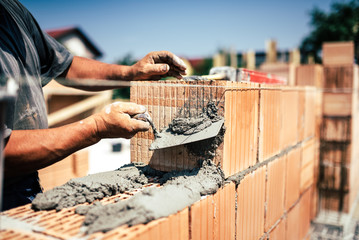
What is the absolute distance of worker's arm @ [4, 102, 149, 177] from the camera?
1.78 meters

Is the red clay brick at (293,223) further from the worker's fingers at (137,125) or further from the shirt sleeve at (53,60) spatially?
the shirt sleeve at (53,60)

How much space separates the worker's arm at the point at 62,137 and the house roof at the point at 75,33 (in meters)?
24.0

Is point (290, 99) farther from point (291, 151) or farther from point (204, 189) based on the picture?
point (204, 189)

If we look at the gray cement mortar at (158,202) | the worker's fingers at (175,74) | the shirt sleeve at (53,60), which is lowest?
the gray cement mortar at (158,202)

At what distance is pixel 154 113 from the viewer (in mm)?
2617

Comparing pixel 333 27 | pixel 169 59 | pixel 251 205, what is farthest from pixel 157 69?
pixel 333 27

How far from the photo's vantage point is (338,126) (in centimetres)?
736

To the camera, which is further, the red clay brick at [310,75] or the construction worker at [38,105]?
the red clay brick at [310,75]

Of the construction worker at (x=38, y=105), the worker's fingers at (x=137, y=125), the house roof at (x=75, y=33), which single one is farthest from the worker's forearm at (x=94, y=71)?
the house roof at (x=75, y=33)

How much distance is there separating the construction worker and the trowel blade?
0.73ft

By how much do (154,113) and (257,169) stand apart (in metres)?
1.22

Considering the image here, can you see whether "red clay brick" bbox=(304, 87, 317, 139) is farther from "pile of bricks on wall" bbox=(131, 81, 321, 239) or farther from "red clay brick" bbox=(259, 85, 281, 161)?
Answer: "red clay brick" bbox=(259, 85, 281, 161)

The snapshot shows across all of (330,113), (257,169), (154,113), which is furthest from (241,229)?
(330,113)

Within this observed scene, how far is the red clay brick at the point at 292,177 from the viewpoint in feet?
13.3
